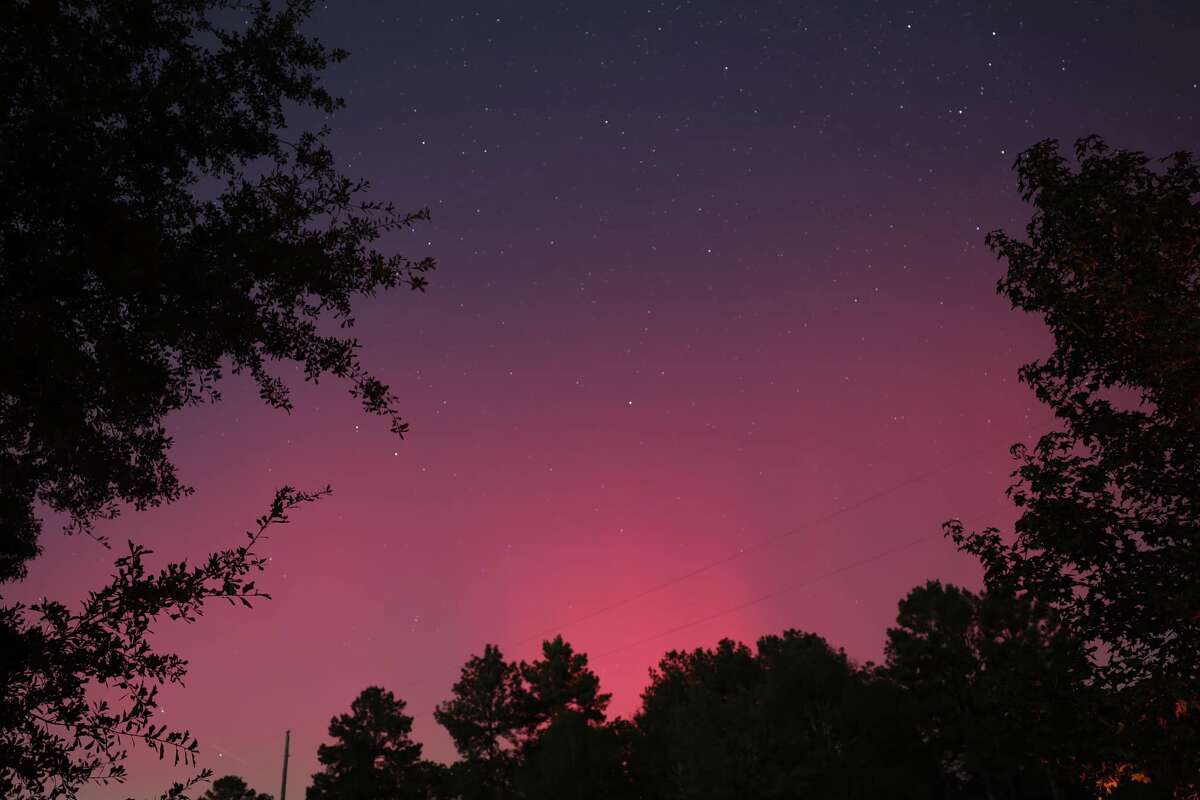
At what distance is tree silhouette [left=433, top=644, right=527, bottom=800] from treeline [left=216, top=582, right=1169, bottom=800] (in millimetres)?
144

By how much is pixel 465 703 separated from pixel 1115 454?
8379cm

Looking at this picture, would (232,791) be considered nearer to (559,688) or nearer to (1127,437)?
(559,688)

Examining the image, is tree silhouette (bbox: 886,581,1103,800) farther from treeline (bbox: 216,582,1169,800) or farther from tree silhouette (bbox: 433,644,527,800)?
tree silhouette (bbox: 433,644,527,800)

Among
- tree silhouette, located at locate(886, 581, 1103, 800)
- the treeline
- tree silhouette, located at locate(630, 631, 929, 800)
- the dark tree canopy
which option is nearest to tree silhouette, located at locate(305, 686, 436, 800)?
the treeline

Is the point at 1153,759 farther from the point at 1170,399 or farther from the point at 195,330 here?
the point at 195,330

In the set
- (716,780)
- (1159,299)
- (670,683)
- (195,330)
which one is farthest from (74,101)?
(670,683)

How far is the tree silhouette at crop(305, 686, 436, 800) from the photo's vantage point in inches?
2918

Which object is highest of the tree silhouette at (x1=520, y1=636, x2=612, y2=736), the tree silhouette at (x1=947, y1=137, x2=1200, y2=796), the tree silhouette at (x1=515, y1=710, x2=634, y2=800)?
the tree silhouette at (x1=520, y1=636, x2=612, y2=736)

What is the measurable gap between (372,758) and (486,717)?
14.4 metres

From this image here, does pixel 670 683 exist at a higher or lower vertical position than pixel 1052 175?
higher

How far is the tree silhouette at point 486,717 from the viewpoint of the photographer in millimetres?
85125

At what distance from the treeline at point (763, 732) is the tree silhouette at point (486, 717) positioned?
0.47 ft

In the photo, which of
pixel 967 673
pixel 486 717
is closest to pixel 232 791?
pixel 486 717

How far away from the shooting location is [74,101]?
7.73 metres
